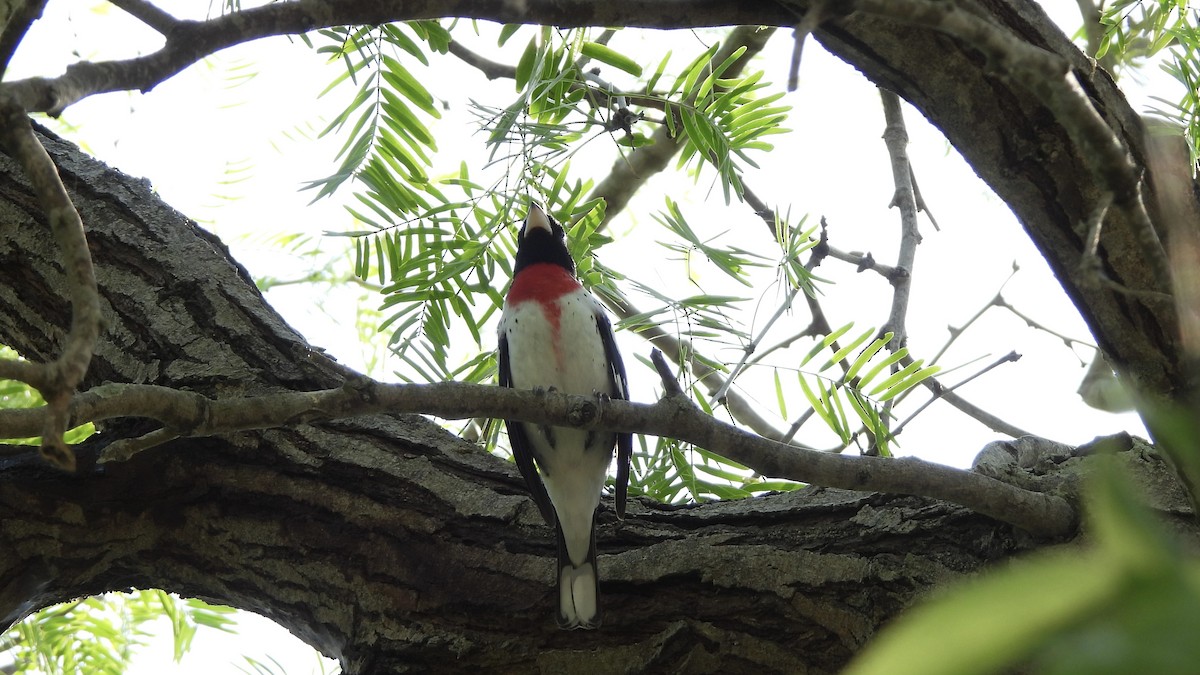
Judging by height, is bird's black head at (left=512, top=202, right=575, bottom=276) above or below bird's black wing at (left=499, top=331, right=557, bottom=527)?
above

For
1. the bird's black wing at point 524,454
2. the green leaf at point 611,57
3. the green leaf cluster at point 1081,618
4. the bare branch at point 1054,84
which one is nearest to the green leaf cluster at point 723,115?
the green leaf at point 611,57

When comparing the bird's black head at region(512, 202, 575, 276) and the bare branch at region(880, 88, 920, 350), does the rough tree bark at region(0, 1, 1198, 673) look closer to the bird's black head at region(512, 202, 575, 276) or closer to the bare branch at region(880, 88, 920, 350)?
the bare branch at region(880, 88, 920, 350)

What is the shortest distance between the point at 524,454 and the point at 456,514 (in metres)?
0.72

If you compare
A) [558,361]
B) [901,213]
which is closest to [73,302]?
[558,361]

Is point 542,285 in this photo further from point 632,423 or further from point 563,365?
point 632,423

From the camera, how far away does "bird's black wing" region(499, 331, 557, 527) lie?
252cm

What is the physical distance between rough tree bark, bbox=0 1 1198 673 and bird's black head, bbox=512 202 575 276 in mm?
1458

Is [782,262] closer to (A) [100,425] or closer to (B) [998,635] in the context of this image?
(A) [100,425]

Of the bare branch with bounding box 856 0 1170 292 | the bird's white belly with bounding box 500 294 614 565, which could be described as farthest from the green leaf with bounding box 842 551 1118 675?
the bird's white belly with bounding box 500 294 614 565

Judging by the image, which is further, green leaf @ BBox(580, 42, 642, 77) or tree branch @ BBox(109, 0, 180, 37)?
green leaf @ BBox(580, 42, 642, 77)

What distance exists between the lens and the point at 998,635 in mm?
435

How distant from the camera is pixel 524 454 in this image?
10.2 feet

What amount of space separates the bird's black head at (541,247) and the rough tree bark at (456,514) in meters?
1.46

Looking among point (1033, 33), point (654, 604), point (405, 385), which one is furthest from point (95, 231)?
point (1033, 33)
